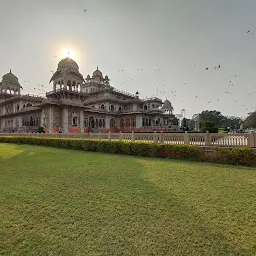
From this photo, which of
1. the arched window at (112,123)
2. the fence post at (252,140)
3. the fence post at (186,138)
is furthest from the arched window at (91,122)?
the fence post at (252,140)

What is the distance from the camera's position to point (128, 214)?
4055 millimetres

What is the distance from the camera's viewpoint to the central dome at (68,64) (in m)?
30.4

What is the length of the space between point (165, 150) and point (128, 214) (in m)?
7.11

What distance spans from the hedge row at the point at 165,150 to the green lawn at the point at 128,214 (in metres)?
2.05

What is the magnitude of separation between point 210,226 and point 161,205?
1.13m

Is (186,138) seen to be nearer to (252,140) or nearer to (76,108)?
(252,140)

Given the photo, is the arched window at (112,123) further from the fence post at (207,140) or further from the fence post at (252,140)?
the fence post at (252,140)

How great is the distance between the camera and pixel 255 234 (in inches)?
131

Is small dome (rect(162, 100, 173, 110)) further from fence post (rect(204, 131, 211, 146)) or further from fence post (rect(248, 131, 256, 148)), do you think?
fence post (rect(248, 131, 256, 148))

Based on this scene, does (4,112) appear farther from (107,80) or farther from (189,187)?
(189,187)

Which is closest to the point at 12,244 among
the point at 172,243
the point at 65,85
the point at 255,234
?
the point at 172,243

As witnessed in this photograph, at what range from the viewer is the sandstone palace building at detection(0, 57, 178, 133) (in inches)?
1169

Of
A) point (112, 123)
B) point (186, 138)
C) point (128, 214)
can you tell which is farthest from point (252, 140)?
point (112, 123)

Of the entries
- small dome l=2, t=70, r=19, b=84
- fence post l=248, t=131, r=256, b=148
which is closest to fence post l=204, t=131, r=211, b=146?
fence post l=248, t=131, r=256, b=148
